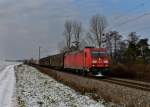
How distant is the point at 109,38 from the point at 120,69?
6426 cm

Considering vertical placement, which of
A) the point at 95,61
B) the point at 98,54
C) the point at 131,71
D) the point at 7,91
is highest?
the point at 98,54

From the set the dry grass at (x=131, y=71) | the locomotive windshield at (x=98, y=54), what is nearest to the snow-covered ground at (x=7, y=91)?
the locomotive windshield at (x=98, y=54)

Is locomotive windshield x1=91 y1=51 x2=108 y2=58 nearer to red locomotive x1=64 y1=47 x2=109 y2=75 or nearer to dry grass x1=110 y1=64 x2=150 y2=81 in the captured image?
red locomotive x1=64 y1=47 x2=109 y2=75

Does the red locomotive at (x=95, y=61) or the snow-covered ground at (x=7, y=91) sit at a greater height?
the red locomotive at (x=95, y=61)

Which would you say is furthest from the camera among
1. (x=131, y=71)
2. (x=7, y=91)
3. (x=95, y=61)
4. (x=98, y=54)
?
(x=131, y=71)

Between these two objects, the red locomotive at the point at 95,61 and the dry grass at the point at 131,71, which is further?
the dry grass at the point at 131,71

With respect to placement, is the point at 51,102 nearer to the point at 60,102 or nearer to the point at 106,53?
the point at 60,102

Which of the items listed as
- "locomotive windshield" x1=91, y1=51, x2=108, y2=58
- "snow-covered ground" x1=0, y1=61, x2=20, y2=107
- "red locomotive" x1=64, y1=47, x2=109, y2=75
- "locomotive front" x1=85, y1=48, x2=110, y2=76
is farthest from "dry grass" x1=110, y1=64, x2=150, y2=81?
"snow-covered ground" x1=0, y1=61, x2=20, y2=107

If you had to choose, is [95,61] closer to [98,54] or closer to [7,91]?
[98,54]

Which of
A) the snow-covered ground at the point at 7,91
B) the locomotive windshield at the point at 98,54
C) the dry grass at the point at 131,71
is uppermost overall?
the locomotive windshield at the point at 98,54

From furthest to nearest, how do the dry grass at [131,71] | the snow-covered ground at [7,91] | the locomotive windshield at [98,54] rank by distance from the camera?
the dry grass at [131,71] < the locomotive windshield at [98,54] < the snow-covered ground at [7,91]

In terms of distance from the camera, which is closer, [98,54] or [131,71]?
[98,54]

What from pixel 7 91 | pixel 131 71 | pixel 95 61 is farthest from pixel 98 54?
pixel 7 91

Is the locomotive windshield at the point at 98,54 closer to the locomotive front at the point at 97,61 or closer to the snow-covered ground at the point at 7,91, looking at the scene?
the locomotive front at the point at 97,61
